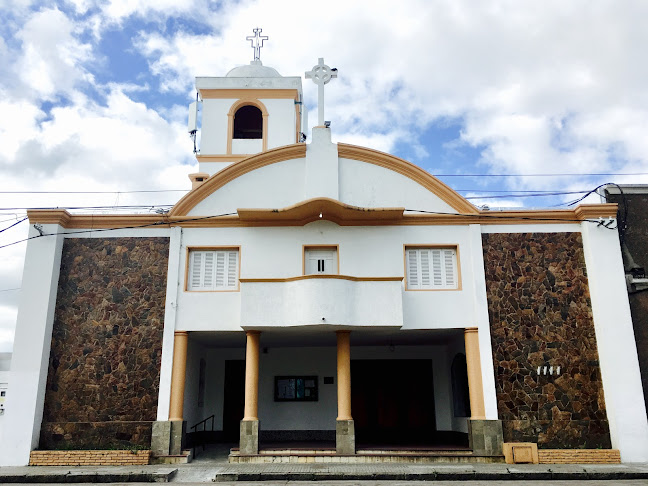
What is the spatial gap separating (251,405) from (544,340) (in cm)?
769

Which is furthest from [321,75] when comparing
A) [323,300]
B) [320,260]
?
[323,300]

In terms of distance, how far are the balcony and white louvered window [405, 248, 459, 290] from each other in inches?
39.9

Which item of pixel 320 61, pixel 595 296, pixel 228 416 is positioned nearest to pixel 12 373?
pixel 228 416

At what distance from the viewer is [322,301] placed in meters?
14.5

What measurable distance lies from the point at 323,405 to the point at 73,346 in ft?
24.5

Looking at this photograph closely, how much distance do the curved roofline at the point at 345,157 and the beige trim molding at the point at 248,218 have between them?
29 mm

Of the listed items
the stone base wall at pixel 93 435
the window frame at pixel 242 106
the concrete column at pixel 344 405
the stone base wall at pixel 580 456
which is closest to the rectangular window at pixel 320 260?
the concrete column at pixel 344 405

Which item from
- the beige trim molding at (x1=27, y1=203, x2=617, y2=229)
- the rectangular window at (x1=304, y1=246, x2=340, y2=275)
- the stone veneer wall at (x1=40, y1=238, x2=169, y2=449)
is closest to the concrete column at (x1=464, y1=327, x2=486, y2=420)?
the beige trim molding at (x1=27, y1=203, x2=617, y2=229)

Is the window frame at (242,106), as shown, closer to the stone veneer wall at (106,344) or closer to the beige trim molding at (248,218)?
the beige trim molding at (248,218)

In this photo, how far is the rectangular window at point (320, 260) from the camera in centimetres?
1586

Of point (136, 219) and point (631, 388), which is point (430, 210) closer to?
point (631, 388)

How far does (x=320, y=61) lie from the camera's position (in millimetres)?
16844

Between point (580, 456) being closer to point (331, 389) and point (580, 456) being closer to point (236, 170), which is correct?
point (331, 389)

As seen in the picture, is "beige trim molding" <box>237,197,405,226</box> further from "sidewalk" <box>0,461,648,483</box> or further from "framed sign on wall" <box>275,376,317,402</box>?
"sidewalk" <box>0,461,648,483</box>
